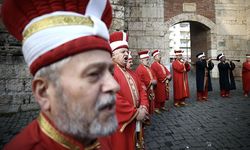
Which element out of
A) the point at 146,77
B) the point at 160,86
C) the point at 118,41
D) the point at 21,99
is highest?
the point at 118,41

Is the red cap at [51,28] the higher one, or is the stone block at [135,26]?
the stone block at [135,26]

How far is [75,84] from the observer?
1102 mm

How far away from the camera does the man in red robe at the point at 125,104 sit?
289 cm

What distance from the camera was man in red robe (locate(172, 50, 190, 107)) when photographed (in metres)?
8.95

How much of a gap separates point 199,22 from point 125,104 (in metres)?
13.6

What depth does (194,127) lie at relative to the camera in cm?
588

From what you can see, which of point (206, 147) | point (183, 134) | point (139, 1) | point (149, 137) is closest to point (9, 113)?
point (149, 137)

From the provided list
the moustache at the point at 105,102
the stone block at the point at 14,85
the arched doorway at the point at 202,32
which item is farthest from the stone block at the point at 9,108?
the arched doorway at the point at 202,32

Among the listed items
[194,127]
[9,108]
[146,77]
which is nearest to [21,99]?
[9,108]

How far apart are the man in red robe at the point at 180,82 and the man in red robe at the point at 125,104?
18.9 feet

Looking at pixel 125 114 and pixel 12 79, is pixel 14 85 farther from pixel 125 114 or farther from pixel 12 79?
pixel 125 114

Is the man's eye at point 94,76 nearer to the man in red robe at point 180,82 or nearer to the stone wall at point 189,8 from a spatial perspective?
the man in red robe at point 180,82

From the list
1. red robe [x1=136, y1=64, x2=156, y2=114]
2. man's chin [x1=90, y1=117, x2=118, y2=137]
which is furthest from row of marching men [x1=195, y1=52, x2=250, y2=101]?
man's chin [x1=90, y1=117, x2=118, y2=137]

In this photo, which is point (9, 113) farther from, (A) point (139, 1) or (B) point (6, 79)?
(A) point (139, 1)
